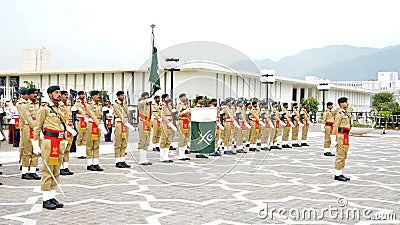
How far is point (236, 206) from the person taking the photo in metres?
6.71

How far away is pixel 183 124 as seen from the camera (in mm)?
10523

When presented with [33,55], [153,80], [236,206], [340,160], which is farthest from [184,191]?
[33,55]

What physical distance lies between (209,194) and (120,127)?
324 centimetres

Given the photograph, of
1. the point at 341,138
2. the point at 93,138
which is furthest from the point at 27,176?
the point at 341,138

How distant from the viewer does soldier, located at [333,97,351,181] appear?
912 centimetres

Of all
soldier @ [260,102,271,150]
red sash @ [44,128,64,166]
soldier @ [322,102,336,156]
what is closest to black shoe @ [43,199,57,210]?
red sash @ [44,128,64,166]

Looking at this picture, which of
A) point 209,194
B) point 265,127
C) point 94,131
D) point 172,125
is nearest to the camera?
point 209,194

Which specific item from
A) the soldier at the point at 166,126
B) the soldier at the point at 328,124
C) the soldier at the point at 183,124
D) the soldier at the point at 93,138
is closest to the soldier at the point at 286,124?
the soldier at the point at 328,124

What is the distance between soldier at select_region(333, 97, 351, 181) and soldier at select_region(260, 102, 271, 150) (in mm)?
4499

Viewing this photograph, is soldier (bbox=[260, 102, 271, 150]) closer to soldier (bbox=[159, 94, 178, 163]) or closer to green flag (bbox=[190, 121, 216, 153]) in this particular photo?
soldier (bbox=[159, 94, 178, 163])

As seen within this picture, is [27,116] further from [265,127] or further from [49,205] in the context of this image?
[265,127]

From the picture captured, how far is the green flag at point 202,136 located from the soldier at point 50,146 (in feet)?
7.24

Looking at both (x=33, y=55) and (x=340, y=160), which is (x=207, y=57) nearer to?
(x=340, y=160)

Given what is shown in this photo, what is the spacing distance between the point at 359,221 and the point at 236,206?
66.6 inches
